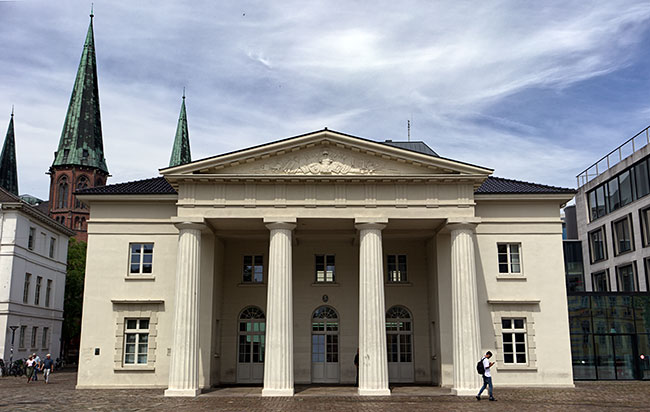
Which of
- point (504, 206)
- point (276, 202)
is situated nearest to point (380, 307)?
point (276, 202)

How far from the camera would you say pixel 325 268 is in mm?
33750

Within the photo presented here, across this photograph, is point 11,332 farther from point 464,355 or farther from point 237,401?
point 464,355

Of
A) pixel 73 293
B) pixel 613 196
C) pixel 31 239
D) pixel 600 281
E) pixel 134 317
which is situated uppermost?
pixel 613 196

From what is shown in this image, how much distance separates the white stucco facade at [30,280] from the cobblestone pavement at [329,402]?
1999 cm

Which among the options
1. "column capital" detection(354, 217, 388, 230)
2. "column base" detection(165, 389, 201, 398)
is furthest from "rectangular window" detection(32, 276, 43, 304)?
"column capital" detection(354, 217, 388, 230)

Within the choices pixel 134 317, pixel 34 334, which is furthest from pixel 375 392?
pixel 34 334

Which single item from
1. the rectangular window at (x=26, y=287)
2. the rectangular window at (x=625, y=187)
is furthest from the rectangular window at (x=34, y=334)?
the rectangular window at (x=625, y=187)

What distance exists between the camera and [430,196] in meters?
27.9

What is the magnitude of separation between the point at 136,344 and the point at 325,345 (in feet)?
30.8

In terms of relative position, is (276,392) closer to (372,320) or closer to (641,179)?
(372,320)

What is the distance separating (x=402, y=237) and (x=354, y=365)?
22.9ft

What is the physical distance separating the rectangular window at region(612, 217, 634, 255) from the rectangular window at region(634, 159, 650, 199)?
8.13ft

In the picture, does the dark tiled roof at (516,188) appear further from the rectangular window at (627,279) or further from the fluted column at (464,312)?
the rectangular window at (627,279)

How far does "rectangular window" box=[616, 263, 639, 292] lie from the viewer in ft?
151
